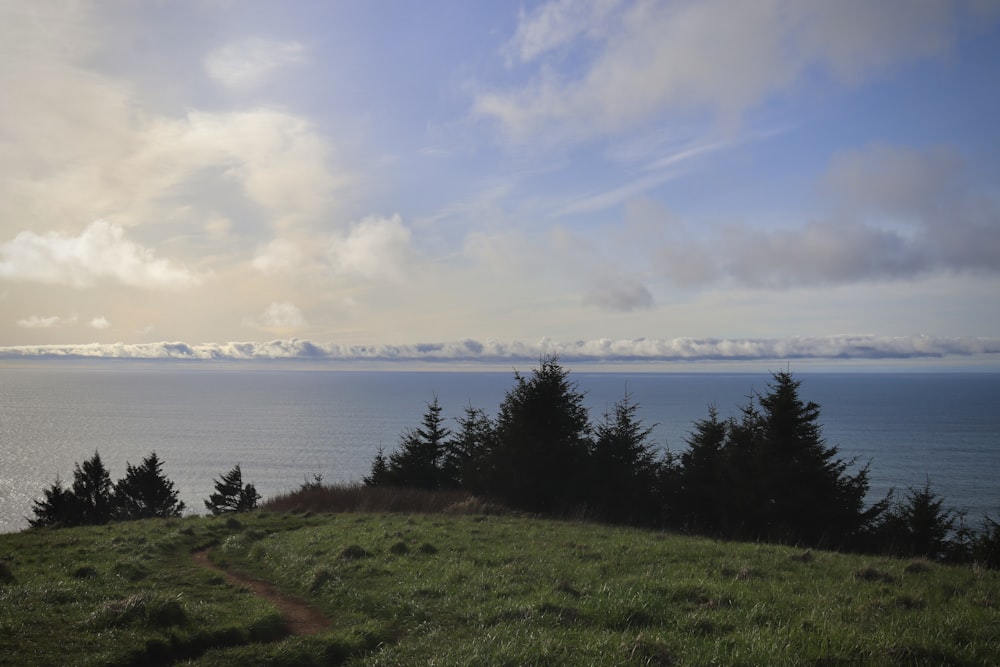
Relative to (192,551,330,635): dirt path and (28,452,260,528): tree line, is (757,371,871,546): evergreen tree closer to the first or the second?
(192,551,330,635): dirt path

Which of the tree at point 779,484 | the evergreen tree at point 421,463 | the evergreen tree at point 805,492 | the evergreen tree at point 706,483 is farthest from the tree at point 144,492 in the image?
the evergreen tree at point 805,492

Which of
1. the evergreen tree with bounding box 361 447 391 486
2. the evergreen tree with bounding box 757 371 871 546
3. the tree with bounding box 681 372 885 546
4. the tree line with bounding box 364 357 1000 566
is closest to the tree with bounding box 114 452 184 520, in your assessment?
the evergreen tree with bounding box 361 447 391 486

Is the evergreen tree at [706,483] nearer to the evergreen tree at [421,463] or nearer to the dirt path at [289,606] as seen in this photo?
the evergreen tree at [421,463]

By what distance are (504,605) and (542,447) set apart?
2083 cm

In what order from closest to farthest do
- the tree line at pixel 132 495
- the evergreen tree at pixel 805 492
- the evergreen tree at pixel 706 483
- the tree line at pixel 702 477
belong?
the evergreen tree at pixel 805 492, the tree line at pixel 702 477, the evergreen tree at pixel 706 483, the tree line at pixel 132 495

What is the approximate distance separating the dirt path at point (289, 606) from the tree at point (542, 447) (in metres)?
17.2

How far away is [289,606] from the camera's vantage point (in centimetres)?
1224

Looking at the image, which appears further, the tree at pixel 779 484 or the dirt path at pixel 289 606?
the tree at pixel 779 484

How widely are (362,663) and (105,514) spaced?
2419 inches

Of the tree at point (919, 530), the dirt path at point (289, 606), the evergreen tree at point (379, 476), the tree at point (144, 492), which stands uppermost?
Result: the dirt path at point (289, 606)

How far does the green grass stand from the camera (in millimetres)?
7727

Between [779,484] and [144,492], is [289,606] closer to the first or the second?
[779,484]

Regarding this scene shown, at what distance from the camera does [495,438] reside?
3466 centimetres

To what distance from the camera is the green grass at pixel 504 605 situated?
773 cm
